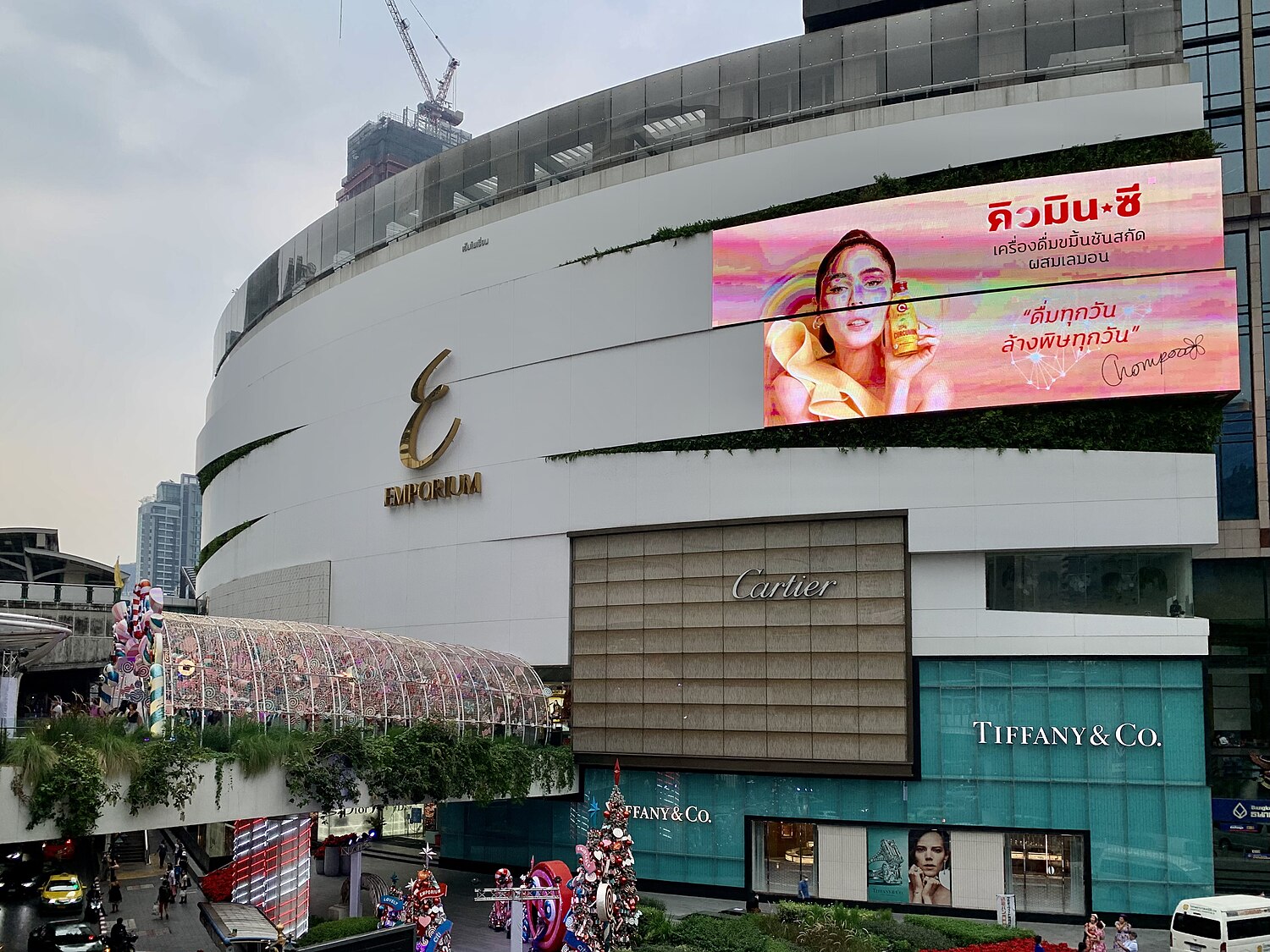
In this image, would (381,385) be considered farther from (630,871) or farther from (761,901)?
(630,871)

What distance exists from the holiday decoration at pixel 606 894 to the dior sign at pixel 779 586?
1631cm

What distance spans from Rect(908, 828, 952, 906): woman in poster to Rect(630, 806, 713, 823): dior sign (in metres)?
6.60

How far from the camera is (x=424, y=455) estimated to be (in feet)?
155

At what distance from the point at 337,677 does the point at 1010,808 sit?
1947 centimetres

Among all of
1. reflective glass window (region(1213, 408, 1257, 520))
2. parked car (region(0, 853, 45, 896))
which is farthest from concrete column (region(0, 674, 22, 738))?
reflective glass window (region(1213, 408, 1257, 520))

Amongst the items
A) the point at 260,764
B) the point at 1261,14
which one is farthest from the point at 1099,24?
the point at 260,764

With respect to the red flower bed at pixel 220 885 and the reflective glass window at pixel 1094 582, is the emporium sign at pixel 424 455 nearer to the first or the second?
the red flower bed at pixel 220 885

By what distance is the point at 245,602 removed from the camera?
195 ft

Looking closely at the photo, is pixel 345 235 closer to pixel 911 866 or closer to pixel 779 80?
pixel 779 80

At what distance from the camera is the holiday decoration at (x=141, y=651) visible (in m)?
28.5

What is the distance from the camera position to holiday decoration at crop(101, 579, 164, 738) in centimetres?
2850

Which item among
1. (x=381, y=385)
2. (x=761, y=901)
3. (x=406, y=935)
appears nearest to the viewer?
(x=406, y=935)

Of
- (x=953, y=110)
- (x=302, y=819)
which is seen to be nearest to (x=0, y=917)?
(x=302, y=819)

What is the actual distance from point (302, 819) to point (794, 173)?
24708 millimetres
